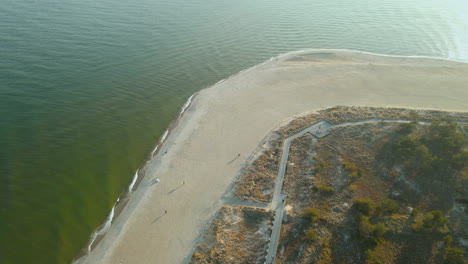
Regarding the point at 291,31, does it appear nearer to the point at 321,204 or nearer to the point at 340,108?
the point at 340,108

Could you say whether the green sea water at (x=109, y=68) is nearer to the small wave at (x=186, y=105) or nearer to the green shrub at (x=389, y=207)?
the small wave at (x=186, y=105)

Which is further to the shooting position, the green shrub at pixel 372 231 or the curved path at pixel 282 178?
the curved path at pixel 282 178

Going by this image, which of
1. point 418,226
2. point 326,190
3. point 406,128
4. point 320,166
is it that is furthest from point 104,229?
point 406,128

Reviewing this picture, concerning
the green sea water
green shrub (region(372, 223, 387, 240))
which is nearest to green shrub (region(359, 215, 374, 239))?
green shrub (region(372, 223, 387, 240))

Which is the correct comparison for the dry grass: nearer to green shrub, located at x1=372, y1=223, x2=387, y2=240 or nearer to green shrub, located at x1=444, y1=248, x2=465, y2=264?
green shrub, located at x1=372, y1=223, x2=387, y2=240

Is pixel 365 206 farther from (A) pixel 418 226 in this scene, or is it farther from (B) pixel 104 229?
(B) pixel 104 229

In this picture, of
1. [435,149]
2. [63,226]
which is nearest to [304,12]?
[435,149]

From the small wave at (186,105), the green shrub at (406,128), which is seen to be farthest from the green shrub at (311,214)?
the small wave at (186,105)
